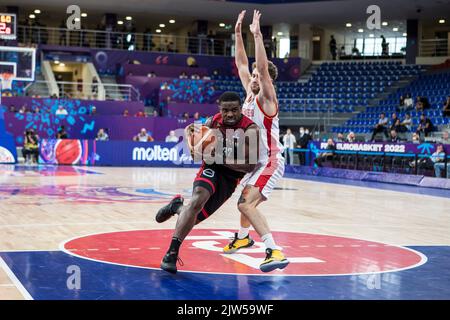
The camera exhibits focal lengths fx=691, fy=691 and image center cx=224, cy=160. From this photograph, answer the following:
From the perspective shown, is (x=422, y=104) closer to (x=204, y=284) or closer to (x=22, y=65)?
(x=22, y=65)

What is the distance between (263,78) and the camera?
6.79 metres

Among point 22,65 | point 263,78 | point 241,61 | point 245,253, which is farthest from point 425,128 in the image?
point 263,78

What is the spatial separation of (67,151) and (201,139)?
71.8 ft

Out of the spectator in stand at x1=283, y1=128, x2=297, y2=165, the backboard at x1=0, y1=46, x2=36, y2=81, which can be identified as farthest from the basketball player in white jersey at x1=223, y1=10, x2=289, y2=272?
the backboard at x1=0, y1=46, x2=36, y2=81

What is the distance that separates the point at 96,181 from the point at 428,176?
9882mm

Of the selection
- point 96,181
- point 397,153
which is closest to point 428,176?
point 397,153

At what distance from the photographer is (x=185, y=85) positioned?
3625 centimetres

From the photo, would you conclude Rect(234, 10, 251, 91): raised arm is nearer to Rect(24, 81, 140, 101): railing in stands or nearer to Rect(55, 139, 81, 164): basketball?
Rect(55, 139, 81, 164): basketball

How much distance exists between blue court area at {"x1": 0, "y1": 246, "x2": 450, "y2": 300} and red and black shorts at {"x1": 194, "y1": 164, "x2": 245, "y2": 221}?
0.76 metres

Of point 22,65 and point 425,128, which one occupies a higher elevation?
point 22,65

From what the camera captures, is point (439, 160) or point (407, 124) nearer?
point (439, 160)

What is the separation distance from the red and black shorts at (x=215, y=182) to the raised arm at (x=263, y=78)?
74cm

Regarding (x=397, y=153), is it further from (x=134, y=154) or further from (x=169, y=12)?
(x=169, y=12)

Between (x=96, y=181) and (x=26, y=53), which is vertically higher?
(x=26, y=53)
